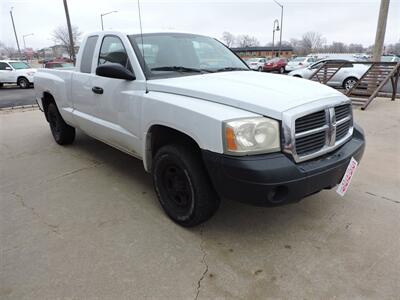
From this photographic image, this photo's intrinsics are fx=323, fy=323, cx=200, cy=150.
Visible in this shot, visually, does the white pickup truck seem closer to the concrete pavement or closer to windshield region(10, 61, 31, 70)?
the concrete pavement

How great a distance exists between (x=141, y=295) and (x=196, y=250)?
0.61m

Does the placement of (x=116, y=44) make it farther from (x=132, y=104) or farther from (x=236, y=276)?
(x=236, y=276)

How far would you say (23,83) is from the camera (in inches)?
689

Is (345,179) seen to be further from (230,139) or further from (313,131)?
(230,139)

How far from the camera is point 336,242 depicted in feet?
8.88

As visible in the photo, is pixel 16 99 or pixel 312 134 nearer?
pixel 312 134

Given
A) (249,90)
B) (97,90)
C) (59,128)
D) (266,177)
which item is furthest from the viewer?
(59,128)

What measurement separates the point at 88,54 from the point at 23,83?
52.0 ft

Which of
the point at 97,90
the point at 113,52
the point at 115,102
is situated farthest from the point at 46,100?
the point at 115,102

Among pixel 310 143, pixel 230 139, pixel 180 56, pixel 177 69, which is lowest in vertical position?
pixel 310 143

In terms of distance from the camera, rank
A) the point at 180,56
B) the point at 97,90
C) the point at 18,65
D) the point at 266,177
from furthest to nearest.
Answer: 1. the point at 18,65
2. the point at 97,90
3. the point at 180,56
4. the point at 266,177

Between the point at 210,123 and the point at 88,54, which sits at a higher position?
the point at 88,54

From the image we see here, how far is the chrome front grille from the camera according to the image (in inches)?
91.0

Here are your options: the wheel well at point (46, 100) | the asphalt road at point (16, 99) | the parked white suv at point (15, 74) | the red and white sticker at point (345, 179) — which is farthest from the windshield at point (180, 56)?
the parked white suv at point (15, 74)
